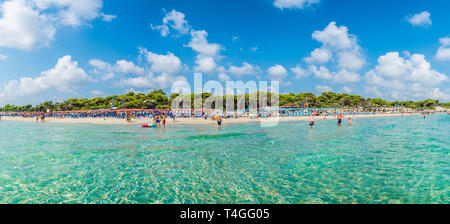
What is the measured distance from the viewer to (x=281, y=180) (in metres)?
7.25

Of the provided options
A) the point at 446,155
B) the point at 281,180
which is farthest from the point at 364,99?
the point at 281,180

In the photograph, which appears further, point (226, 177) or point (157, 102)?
point (157, 102)

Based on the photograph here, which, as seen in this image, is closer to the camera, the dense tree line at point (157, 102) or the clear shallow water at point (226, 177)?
the clear shallow water at point (226, 177)

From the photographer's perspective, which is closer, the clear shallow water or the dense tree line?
the clear shallow water

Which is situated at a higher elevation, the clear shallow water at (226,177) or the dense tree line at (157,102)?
the dense tree line at (157,102)


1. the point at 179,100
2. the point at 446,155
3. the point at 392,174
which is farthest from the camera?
the point at 179,100

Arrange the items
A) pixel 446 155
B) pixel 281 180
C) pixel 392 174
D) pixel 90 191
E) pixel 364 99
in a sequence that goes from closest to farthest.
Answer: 1. pixel 90 191
2. pixel 281 180
3. pixel 392 174
4. pixel 446 155
5. pixel 364 99

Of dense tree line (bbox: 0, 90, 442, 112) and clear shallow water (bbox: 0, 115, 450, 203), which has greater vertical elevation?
dense tree line (bbox: 0, 90, 442, 112)

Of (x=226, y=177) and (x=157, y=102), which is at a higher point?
(x=157, y=102)
